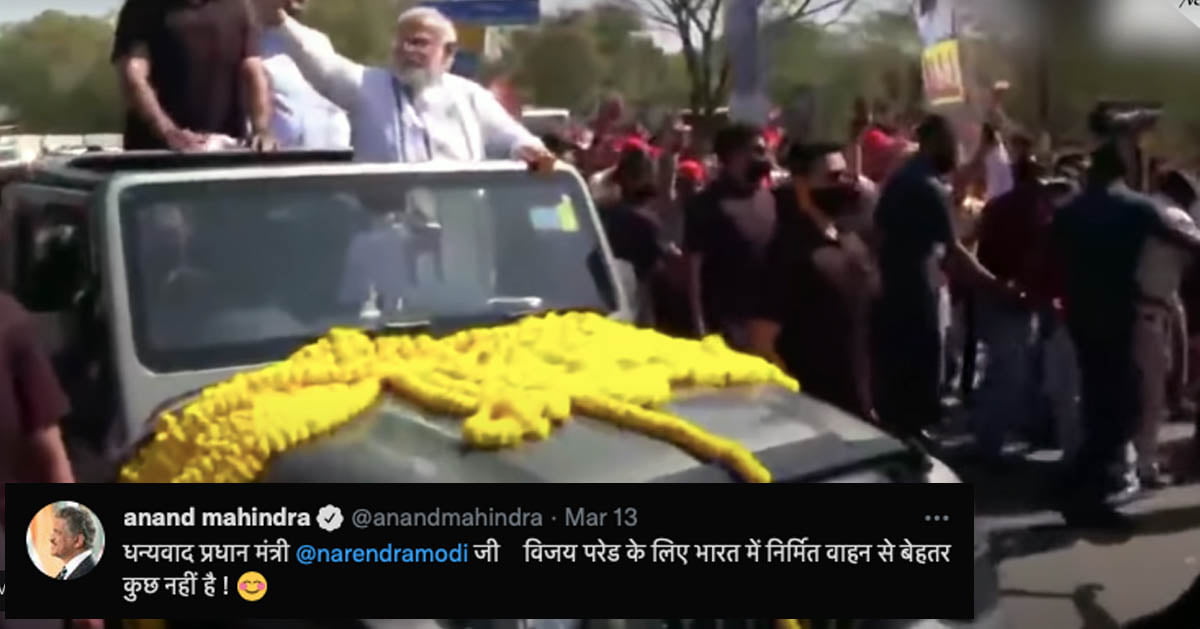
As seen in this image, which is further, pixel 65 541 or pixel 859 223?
pixel 859 223

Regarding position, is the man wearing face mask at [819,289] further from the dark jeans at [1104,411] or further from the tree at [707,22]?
the dark jeans at [1104,411]

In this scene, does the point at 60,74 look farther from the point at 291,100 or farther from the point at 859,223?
the point at 859,223

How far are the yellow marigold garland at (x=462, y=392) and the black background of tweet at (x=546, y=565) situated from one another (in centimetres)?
7

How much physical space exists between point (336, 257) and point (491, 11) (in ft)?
1.67

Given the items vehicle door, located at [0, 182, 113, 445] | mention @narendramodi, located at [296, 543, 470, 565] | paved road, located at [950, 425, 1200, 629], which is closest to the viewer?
vehicle door, located at [0, 182, 113, 445]

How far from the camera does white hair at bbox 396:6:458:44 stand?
2.55 metres

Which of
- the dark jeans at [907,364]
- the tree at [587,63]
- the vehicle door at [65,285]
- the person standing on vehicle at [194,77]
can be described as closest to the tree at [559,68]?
the tree at [587,63]

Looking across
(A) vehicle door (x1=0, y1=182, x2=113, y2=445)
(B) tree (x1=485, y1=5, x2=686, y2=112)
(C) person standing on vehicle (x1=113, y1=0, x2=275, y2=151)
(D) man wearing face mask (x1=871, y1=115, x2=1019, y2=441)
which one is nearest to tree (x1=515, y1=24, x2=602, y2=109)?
(B) tree (x1=485, y1=5, x2=686, y2=112)

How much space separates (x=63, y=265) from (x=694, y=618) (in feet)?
3.97

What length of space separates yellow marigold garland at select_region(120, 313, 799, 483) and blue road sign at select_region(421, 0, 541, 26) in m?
0.55

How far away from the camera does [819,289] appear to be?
8.64 ft

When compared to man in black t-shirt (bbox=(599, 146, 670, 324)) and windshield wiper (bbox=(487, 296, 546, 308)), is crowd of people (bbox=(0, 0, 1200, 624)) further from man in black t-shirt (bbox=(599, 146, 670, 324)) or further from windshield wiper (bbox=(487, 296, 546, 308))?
windshield wiper (bbox=(487, 296, 546, 308))

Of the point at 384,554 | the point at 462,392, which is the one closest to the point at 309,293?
the point at 462,392

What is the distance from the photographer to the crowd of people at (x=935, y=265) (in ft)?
8.51
